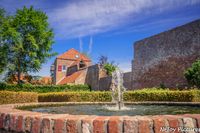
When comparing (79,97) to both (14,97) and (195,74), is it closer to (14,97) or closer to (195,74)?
(14,97)

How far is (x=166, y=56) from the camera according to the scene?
21312mm

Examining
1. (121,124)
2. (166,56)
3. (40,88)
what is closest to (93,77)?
(40,88)

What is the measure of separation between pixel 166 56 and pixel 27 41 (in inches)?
625

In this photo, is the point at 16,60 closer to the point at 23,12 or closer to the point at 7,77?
the point at 7,77

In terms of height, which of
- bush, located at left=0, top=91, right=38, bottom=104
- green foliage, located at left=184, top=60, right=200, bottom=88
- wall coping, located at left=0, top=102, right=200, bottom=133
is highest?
green foliage, located at left=184, top=60, right=200, bottom=88

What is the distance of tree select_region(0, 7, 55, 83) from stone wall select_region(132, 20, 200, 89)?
11.1 meters

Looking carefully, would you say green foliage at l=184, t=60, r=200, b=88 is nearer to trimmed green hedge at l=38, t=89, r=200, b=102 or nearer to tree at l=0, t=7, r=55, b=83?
trimmed green hedge at l=38, t=89, r=200, b=102

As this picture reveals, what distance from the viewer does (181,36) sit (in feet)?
64.3

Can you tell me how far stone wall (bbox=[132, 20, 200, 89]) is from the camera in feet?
61.1

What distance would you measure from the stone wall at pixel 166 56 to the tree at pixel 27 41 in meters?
11.1

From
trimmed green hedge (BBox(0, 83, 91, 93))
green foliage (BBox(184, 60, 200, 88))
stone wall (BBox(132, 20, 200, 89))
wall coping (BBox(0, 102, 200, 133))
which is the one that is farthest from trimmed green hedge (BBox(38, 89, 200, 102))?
trimmed green hedge (BBox(0, 83, 91, 93))

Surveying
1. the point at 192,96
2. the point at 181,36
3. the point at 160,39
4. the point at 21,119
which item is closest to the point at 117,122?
the point at 21,119

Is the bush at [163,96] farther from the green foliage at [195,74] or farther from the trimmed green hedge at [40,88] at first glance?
the trimmed green hedge at [40,88]

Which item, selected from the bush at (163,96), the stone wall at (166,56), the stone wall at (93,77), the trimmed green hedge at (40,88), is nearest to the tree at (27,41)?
A: the trimmed green hedge at (40,88)
